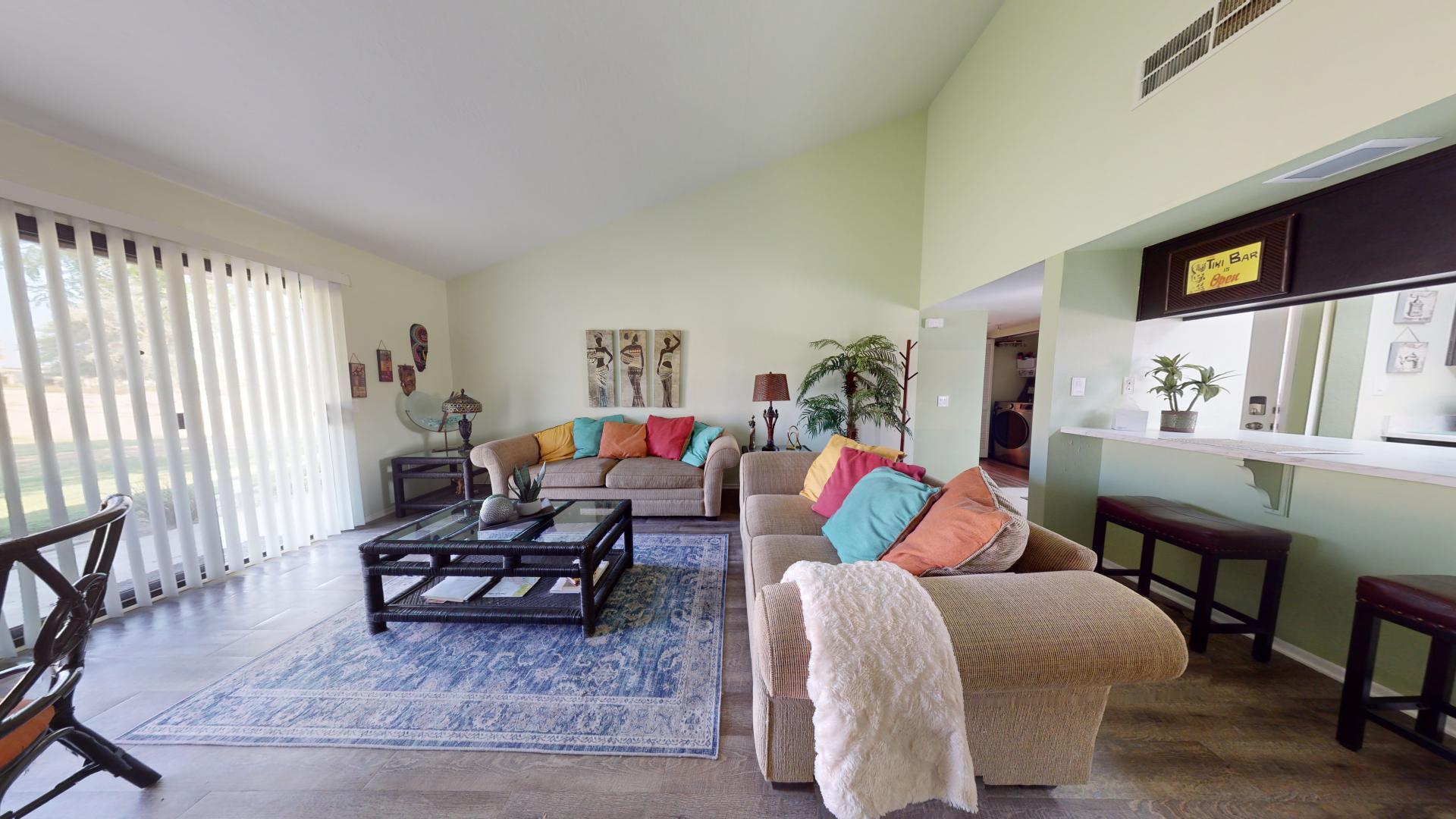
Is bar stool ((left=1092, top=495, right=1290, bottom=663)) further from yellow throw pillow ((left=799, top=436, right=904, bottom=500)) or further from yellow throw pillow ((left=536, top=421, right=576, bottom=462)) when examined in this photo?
yellow throw pillow ((left=536, top=421, right=576, bottom=462))

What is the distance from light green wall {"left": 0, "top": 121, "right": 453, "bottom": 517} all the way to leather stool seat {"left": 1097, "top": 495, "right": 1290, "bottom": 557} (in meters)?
5.02

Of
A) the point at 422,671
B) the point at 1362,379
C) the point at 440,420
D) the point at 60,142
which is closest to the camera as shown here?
the point at 422,671

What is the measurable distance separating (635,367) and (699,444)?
A: 1.10m

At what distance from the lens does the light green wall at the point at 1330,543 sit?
1416 mm

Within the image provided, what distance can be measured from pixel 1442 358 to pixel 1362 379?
259 millimetres

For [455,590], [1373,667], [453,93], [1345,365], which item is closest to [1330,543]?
[1373,667]

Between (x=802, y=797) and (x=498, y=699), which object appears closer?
(x=802, y=797)

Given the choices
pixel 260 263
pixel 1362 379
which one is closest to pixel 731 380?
pixel 260 263

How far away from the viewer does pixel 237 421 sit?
2.42m

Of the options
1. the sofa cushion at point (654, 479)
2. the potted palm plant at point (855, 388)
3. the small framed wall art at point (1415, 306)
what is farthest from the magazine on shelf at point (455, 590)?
the small framed wall art at point (1415, 306)

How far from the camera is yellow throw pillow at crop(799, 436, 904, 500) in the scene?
2262 millimetres

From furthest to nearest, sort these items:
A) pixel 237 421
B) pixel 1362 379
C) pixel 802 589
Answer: pixel 237 421
pixel 1362 379
pixel 802 589

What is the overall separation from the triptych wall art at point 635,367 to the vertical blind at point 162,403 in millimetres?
1895

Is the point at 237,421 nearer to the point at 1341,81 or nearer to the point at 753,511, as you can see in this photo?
the point at 753,511
